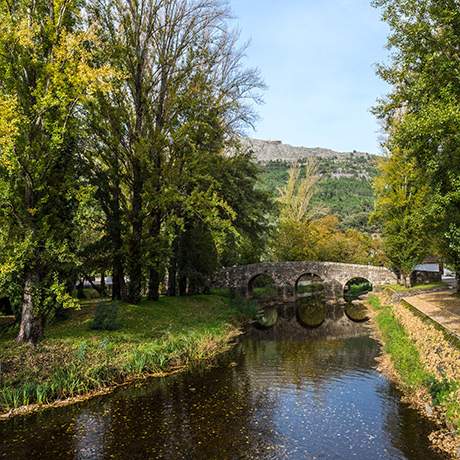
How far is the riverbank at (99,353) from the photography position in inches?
553

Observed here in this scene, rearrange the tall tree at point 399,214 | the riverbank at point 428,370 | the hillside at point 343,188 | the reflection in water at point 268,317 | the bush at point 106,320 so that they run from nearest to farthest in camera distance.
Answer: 1. the riverbank at point 428,370
2. the bush at point 106,320
3. the reflection in water at point 268,317
4. the tall tree at point 399,214
5. the hillside at point 343,188

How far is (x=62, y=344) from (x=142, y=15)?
17.6 meters

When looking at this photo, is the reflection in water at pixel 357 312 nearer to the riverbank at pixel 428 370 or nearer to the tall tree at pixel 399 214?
the tall tree at pixel 399 214

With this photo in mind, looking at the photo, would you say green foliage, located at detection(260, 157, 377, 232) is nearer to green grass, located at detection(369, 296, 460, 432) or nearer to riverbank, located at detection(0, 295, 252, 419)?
green grass, located at detection(369, 296, 460, 432)

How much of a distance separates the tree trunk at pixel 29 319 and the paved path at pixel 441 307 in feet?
51.5

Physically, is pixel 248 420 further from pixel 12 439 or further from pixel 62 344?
pixel 62 344

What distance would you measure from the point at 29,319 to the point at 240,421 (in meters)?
9.07

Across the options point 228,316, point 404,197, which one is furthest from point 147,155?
point 404,197

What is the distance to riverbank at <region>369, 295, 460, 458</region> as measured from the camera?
36.8 feet

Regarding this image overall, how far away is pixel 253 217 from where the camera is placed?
113 feet

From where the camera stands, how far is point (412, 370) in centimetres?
1644

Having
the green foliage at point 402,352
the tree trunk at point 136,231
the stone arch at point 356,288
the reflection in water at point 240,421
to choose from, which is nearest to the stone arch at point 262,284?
the stone arch at point 356,288

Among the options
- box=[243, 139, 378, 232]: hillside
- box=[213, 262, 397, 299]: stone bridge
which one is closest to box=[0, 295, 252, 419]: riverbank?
box=[213, 262, 397, 299]: stone bridge

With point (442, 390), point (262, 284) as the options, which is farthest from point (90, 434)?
point (262, 284)
